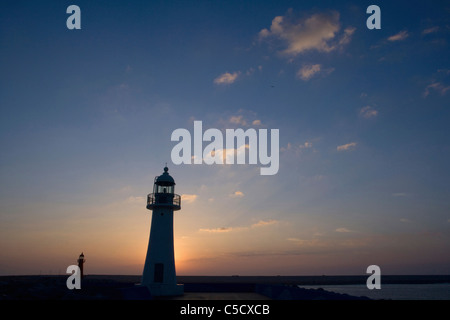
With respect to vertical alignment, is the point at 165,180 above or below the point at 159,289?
above

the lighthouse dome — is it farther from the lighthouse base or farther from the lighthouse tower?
the lighthouse base

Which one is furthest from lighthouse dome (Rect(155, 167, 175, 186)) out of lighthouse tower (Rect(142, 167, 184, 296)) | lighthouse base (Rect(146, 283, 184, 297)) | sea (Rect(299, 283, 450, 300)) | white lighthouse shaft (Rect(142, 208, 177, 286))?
sea (Rect(299, 283, 450, 300))

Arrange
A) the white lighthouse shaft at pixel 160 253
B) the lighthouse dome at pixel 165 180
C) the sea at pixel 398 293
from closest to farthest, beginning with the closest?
the white lighthouse shaft at pixel 160 253 < the lighthouse dome at pixel 165 180 < the sea at pixel 398 293

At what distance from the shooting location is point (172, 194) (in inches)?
993

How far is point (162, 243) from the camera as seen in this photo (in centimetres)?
2428

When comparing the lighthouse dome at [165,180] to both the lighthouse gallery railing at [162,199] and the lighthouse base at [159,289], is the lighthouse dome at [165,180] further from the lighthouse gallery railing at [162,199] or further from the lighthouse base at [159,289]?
the lighthouse base at [159,289]

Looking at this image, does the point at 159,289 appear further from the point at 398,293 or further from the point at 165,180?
Answer: the point at 398,293

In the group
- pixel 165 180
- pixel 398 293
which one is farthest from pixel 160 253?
pixel 398 293

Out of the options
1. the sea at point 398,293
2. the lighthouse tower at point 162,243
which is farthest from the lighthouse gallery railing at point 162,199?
the sea at point 398,293

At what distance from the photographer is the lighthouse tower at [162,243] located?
940 inches

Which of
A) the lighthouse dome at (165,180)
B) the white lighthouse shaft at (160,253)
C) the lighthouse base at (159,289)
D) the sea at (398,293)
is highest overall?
the lighthouse dome at (165,180)
